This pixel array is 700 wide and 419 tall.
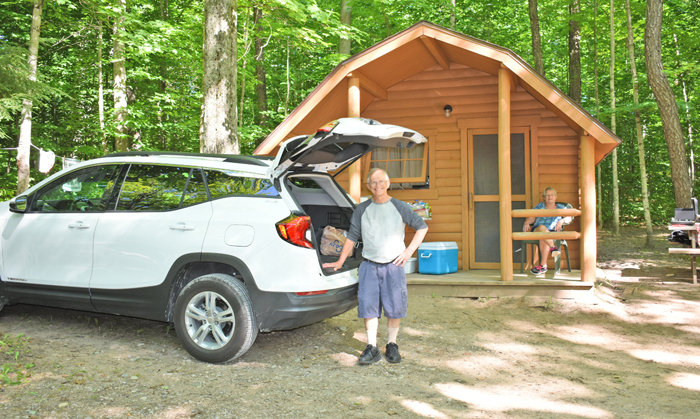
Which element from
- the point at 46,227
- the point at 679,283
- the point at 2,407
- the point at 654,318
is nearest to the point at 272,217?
the point at 2,407

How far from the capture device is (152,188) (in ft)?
13.9

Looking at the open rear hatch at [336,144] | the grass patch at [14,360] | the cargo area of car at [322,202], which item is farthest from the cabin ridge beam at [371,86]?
the grass patch at [14,360]

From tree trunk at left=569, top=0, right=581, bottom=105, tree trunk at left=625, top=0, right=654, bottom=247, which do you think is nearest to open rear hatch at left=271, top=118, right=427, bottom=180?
tree trunk at left=625, top=0, right=654, bottom=247

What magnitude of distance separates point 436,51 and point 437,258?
3.19 meters

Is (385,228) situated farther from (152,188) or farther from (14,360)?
(14,360)

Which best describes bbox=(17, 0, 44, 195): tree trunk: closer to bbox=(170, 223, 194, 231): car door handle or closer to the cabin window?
the cabin window

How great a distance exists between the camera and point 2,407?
3.01 metres

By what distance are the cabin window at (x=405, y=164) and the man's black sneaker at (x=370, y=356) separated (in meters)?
4.61

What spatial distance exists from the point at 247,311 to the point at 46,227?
229 cm

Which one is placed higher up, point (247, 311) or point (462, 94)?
point (462, 94)

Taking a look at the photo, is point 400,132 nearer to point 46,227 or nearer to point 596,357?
point 596,357

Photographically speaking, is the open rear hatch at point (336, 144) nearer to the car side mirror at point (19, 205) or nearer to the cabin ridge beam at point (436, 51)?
the car side mirror at point (19, 205)

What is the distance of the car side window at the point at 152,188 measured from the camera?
4.13 meters

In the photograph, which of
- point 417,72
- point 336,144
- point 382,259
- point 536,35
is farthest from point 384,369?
point 536,35
